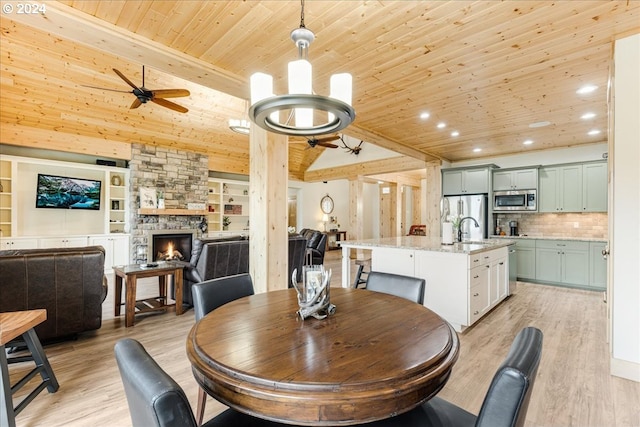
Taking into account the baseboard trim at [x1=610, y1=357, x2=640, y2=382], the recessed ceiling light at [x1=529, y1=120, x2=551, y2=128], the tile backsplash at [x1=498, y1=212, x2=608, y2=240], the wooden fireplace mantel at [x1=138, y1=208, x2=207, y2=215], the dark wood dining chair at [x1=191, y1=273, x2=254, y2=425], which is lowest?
the baseboard trim at [x1=610, y1=357, x2=640, y2=382]

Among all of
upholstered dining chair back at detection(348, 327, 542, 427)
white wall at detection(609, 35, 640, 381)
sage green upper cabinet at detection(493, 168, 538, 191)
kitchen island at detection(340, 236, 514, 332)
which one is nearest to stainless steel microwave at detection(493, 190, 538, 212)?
sage green upper cabinet at detection(493, 168, 538, 191)

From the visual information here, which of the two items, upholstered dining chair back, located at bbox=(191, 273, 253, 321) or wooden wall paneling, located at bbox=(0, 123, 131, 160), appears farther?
wooden wall paneling, located at bbox=(0, 123, 131, 160)

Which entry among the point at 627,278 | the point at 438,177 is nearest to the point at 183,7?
the point at 627,278

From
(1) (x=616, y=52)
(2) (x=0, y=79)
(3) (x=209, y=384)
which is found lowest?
(3) (x=209, y=384)

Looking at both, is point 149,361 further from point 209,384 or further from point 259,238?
point 259,238

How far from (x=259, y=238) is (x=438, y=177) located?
16.9 ft

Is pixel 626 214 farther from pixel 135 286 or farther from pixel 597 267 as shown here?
pixel 135 286

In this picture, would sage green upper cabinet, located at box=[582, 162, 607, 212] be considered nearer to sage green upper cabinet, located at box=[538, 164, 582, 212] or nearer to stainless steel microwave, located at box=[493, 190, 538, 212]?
sage green upper cabinet, located at box=[538, 164, 582, 212]

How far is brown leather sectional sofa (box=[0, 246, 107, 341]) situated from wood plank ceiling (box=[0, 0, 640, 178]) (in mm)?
1894

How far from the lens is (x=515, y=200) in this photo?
5.93m

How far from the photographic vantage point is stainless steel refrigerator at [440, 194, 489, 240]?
6.18 m

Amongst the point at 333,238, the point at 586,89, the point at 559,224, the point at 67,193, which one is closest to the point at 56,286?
the point at 67,193

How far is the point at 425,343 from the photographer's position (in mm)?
1138

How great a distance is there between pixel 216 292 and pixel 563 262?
6.00 meters
